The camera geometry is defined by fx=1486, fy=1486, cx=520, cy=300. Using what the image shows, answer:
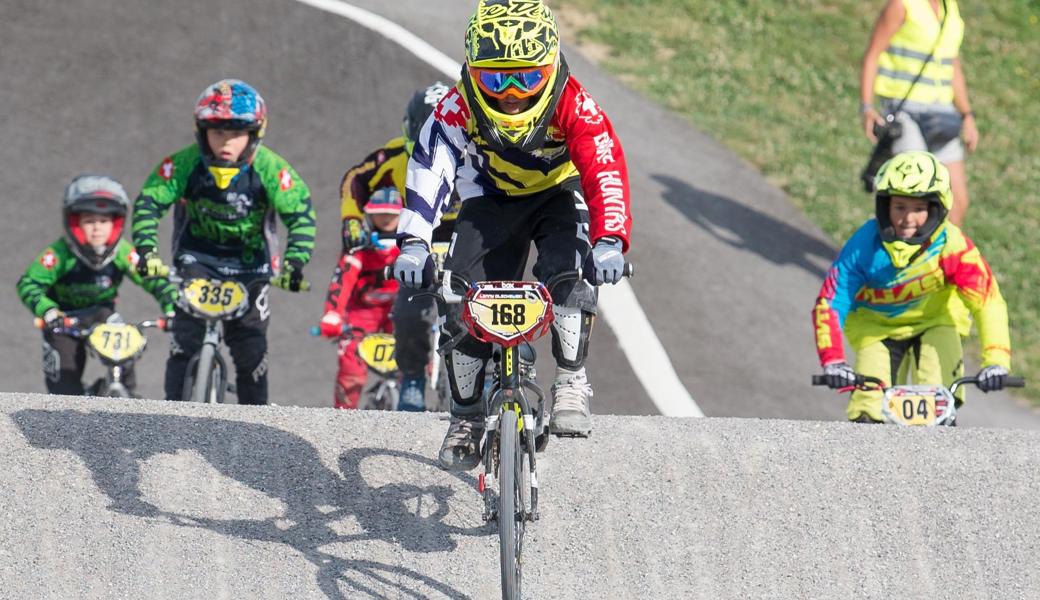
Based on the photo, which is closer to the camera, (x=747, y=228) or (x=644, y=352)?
(x=644, y=352)

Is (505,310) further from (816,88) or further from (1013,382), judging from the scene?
(816,88)

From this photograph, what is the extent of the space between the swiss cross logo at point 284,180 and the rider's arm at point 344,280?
32.8 inches

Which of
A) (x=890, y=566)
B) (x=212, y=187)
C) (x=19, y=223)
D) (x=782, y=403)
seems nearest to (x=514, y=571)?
(x=890, y=566)

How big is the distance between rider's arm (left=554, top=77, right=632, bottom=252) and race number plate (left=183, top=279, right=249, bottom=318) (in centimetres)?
363

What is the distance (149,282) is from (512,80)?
489 centimetres

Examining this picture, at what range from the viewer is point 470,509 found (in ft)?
26.6

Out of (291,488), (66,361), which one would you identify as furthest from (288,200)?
(291,488)

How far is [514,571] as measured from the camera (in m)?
6.42

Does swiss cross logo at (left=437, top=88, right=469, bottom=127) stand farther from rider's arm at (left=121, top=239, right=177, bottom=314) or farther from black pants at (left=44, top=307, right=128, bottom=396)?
black pants at (left=44, top=307, right=128, bottom=396)

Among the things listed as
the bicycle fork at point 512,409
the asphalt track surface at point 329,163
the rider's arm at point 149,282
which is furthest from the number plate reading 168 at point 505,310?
the asphalt track surface at point 329,163

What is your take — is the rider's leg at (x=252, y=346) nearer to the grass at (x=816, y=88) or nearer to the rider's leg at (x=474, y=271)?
the rider's leg at (x=474, y=271)

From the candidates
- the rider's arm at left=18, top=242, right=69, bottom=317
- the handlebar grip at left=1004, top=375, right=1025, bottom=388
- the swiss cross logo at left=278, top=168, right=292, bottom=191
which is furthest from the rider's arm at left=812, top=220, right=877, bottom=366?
the rider's arm at left=18, top=242, right=69, bottom=317

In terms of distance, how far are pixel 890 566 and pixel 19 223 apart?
1098cm

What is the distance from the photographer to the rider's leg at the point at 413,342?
34.0 feet
